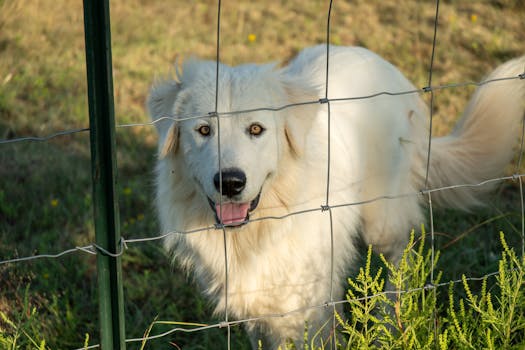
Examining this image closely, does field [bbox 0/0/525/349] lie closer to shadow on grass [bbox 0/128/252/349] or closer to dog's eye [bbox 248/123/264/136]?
shadow on grass [bbox 0/128/252/349]

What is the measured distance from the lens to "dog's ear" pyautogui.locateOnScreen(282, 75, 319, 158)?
2617 mm

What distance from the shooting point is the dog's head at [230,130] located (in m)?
2.37

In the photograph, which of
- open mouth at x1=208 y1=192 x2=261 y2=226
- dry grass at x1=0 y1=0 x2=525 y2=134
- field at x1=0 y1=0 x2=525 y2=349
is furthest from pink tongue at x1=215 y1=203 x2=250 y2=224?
dry grass at x1=0 y1=0 x2=525 y2=134

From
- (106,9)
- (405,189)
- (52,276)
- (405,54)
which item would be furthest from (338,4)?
(106,9)

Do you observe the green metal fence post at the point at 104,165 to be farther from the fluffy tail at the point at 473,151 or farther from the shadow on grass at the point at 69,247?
Result: the fluffy tail at the point at 473,151

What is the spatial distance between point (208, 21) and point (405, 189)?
3.63m

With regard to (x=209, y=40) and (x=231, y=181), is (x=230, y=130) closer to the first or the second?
(x=231, y=181)

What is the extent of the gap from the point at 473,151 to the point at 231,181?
166 cm

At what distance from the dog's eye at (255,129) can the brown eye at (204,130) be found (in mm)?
151

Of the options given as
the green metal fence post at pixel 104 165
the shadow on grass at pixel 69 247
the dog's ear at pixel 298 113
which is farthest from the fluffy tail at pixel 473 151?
the green metal fence post at pixel 104 165

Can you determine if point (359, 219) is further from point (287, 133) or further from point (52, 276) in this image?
point (52, 276)

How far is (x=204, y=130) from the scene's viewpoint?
250 cm

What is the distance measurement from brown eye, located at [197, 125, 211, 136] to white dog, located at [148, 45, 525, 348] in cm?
1

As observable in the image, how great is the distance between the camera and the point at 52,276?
132 inches
